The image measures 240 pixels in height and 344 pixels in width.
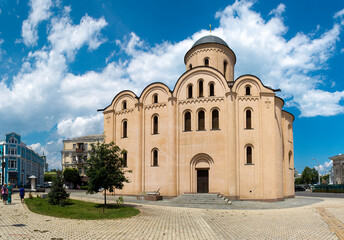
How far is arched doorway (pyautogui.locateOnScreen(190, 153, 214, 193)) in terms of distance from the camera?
2520 cm

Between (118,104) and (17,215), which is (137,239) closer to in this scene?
(17,215)

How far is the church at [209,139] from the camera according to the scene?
24.3 metres

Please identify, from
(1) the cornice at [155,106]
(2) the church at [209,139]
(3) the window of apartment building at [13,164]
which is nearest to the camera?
(2) the church at [209,139]

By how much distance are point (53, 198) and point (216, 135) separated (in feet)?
47.3

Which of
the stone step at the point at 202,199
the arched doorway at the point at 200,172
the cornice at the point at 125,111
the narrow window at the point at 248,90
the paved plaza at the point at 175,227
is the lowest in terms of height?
the stone step at the point at 202,199

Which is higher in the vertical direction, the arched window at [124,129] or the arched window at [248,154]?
the arched window at [124,129]

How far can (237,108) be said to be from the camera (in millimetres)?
25391

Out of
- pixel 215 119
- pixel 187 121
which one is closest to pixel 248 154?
pixel 215 119

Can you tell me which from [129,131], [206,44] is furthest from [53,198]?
[206,44]

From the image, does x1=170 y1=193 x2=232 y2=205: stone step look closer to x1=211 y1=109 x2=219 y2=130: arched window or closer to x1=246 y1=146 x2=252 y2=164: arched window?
x1=246 y1=146 x2=252 y2=164: arched window

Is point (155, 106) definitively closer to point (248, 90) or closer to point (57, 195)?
point (248, 90)

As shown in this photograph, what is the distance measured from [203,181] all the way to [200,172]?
0.86 meters

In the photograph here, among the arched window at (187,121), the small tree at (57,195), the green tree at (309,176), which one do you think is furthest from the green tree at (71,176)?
the green tree at (309,176)

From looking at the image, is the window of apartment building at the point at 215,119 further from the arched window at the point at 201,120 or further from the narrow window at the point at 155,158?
the narrow window at the point at 155,158
